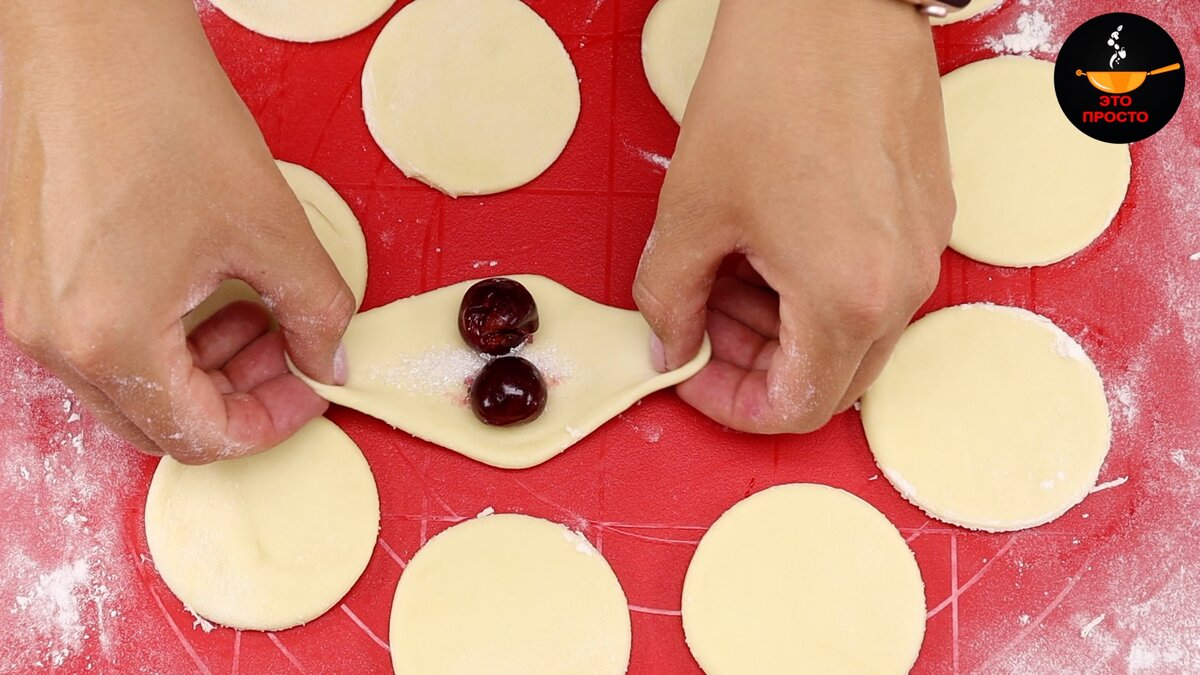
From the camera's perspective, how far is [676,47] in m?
1.48

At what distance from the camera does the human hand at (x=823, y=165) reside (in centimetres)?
100

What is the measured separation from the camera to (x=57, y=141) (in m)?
0.99

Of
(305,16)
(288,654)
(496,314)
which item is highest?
(305,16)

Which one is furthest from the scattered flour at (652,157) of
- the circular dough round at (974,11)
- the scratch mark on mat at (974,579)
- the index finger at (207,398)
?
the scratch mark on mat at (974,579)

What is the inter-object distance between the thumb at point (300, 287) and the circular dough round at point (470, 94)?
335 millimetres

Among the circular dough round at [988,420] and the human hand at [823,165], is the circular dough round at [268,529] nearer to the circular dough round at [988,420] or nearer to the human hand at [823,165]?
the human hand at [823,165]

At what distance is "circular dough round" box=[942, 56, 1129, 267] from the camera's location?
1.45 m

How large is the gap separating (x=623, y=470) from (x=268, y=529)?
51cm

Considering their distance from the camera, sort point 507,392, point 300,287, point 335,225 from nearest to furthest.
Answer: point 300,287
point 507,392
point 335,225

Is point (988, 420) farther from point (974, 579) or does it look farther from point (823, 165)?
point (823, 165)

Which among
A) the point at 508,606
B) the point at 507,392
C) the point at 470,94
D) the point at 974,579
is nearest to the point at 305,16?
the point at 470,94

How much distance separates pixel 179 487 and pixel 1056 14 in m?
1.53

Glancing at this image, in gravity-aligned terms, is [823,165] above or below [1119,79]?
above

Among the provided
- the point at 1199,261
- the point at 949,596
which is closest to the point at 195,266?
the point at 949,596
